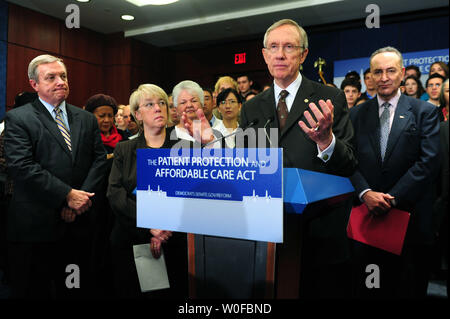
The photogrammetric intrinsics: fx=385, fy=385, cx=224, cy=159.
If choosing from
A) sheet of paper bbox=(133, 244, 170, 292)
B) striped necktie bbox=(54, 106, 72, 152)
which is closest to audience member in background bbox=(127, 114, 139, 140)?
striped necktie bbox=(54, 106, 72, 152)

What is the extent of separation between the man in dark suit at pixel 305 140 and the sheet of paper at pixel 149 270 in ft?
2.35

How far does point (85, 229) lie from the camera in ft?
7.28

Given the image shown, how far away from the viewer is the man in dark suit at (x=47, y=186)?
1991 millimetres

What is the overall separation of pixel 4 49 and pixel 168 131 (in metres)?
4.79

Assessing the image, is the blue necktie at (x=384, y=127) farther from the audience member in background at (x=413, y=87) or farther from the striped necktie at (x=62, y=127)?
the striped necktie at (x=62, y=127)

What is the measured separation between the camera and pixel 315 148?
4.43 ft

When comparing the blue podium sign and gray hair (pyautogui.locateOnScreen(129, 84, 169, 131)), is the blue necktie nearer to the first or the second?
gray hair (pyautogui.locateOnScreen(129, 84, 169, 131))

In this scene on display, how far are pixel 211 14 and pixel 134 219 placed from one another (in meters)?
5.12

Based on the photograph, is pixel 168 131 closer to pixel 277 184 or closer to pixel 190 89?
pixel 190 89

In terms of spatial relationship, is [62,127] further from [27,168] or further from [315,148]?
[315,148]
